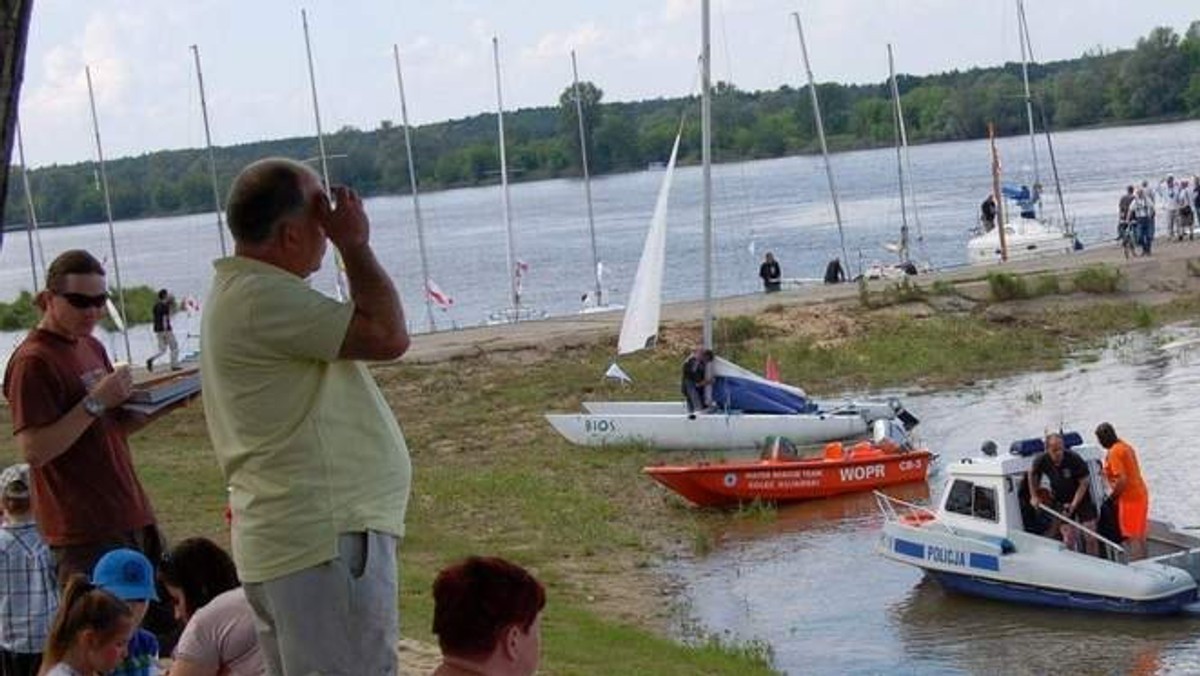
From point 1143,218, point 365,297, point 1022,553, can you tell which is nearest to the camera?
point 365,297

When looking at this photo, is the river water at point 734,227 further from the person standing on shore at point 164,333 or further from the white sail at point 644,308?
the white sail at point 644,308

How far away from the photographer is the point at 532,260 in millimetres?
98562

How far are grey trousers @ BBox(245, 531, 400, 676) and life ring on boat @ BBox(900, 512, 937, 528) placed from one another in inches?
632

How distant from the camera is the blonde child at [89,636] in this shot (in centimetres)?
653

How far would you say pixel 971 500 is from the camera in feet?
65.7

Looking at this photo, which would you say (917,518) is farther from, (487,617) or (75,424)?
(487,617)

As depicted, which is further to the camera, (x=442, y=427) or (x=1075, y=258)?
(x=1075, y=258)

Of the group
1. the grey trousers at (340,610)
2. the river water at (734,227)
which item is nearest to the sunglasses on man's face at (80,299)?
the grey trousers at (340,610)

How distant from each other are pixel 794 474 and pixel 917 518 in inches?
180

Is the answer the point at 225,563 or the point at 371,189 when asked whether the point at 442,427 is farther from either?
the point at 371,189

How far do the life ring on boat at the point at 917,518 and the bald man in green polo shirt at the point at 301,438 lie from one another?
1610cm

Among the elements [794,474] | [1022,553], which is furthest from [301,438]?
[794,474]

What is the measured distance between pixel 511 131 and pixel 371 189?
151ft

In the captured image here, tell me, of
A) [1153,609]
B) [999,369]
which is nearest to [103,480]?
[1153,609]
